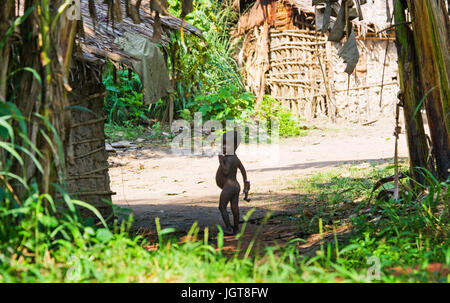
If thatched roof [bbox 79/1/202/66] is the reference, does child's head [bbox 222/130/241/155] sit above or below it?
below

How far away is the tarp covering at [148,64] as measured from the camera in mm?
4801

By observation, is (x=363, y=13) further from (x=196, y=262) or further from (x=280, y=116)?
(x=196, y=262)

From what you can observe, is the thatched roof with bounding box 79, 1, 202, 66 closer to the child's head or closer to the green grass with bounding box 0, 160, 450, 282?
the child's head

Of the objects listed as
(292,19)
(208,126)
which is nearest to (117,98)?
(208,126)

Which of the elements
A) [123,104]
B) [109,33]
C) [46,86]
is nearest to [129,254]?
[46,86]

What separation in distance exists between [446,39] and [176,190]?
5.12m

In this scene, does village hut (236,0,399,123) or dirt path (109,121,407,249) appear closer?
dirt path (109,121,407,249)

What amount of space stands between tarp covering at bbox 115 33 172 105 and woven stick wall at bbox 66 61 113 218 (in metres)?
0.40

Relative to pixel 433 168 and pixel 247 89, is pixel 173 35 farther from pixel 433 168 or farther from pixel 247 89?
pixel 247 89

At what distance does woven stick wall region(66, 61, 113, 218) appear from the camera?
468 centimetres

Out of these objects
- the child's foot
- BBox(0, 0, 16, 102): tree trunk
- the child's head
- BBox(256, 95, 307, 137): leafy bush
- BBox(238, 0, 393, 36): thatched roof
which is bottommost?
the child's foot

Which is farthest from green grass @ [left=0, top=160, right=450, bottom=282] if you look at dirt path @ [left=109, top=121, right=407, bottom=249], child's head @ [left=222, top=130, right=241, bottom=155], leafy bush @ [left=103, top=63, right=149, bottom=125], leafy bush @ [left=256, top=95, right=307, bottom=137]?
leafy bush @ [left=103, top=63, right=149, bottom=125]

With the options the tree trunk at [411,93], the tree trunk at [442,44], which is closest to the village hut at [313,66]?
the tree trunk at [411,93]

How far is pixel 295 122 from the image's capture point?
13.8 meters
